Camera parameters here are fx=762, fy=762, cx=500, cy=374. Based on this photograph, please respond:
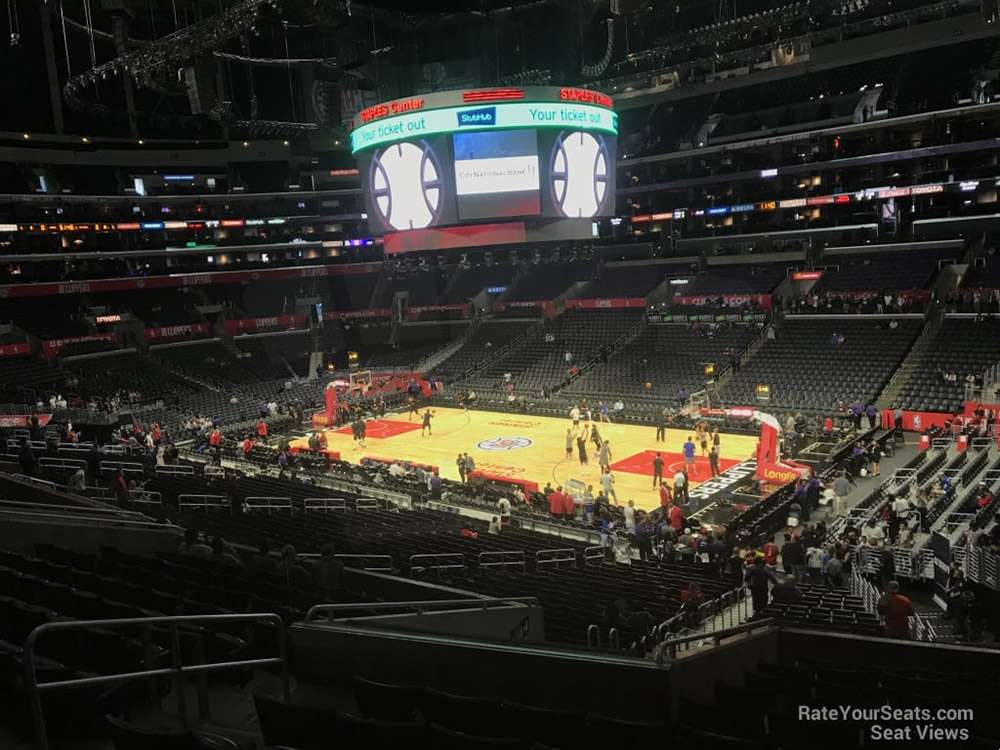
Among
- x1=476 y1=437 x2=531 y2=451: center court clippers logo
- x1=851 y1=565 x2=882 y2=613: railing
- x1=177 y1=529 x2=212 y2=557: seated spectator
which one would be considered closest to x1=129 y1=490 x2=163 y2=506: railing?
x1=177 y1=529 x2=212 y2=557: seated spectator

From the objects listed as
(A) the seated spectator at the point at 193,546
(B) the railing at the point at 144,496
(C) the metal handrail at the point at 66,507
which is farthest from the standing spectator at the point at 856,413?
(C) the metal handrail at the point at 66,507

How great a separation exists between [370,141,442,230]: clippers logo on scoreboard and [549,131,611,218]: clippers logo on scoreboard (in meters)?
3.10

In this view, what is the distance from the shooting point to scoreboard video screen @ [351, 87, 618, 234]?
62.9 ft

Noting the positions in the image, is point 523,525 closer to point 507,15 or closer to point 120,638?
point 120,638

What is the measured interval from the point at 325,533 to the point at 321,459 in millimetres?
10456

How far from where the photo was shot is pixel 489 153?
19.5m

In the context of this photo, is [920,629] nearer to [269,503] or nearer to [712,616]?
[712,616]

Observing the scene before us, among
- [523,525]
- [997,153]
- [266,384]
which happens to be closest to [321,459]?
[523,525]

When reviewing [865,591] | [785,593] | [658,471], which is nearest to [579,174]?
[658,471]

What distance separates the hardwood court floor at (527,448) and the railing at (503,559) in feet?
24.7

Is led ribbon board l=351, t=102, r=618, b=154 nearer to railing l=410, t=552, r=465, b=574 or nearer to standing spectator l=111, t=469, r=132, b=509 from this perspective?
standing spectator l=111, t=469, r=132, b=509

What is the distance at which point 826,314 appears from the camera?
1407 inches

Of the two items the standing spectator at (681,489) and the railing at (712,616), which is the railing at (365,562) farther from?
the standing spectator at (681,489)

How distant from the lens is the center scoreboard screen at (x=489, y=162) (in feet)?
63.0
